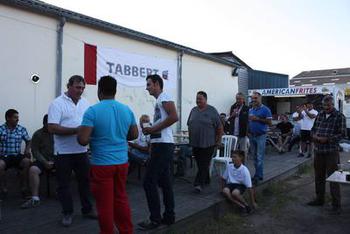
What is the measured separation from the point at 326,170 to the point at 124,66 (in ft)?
17.3

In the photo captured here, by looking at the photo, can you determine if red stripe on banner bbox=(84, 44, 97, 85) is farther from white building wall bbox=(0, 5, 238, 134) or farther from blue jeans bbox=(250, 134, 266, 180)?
blue jeans bbox=(250, 134, 266, 180)

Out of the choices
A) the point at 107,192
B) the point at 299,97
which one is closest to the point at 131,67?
the point at 107,192

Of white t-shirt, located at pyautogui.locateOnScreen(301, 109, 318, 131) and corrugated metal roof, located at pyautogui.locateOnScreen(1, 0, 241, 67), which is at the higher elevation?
corrugated metal roof, located at pyautogui.locateOnScreen(1, 0, 241, 67)

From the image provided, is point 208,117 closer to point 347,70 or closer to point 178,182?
point 178,182

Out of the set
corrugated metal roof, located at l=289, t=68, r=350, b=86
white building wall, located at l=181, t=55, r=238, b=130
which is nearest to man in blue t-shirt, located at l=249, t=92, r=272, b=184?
white building wall, located at l=181, t=55, r=238, b=130

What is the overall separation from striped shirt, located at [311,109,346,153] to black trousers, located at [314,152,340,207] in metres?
0.12

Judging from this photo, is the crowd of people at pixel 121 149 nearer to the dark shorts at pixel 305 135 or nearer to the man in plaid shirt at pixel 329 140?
the man in plaid shirt at pixel 329 140

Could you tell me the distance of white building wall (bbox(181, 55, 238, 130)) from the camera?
40.9 feet

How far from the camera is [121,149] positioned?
12.7 feet

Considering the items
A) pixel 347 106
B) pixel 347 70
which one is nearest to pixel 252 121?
pixel 347 106

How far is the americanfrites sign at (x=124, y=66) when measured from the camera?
880 centimetres

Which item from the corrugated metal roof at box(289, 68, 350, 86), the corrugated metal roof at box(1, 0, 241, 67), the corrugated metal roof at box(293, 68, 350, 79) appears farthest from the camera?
the corrugated metal roof at box(293, 68, 350, 79)

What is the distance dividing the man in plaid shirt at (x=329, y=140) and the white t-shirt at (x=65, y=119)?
3899mm

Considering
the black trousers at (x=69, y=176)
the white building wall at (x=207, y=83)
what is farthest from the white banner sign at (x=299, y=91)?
the black trousers at (x=69, y=176)
